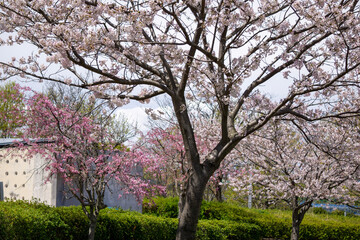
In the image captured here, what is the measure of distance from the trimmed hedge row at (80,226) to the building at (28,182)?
1.81 metres

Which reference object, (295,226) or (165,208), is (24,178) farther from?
(295,226)

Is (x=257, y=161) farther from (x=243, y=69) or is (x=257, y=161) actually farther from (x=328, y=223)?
(x=328, y=223)

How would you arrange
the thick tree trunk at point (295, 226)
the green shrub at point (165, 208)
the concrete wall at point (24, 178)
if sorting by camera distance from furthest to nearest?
1. the green shrub at point (165, 208)
2. the concrete wall at point (24, 178)
3. the thick tree trunk at point (295, 226)

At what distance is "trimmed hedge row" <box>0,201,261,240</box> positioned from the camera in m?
6.39

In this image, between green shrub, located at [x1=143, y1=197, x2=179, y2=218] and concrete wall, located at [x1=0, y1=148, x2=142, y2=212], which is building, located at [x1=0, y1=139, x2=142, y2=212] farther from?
green shrub, located at [x1=143, y1=197, x2=179, y2=218]

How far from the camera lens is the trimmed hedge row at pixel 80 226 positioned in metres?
6.39

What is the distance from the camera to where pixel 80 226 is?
778 centimetres

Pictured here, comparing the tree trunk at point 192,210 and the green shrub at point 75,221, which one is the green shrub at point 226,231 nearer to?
the green shrub at point 75,221

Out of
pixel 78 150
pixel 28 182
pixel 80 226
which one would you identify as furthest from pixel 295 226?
pixel 28 182

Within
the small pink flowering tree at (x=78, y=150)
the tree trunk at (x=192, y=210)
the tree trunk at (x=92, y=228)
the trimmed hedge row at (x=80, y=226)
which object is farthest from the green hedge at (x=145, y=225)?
the tree trunk at (x=192, y=210)

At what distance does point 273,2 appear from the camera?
540cm

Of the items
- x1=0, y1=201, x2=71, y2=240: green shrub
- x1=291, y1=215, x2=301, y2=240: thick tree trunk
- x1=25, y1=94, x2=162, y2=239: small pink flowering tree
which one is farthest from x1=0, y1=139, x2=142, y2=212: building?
x1=291, y1=215, x2=301, y2=240: thick tree trunk

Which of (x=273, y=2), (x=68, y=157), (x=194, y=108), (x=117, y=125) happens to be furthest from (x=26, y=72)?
(x=117, y=125)

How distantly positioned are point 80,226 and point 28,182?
412cm
